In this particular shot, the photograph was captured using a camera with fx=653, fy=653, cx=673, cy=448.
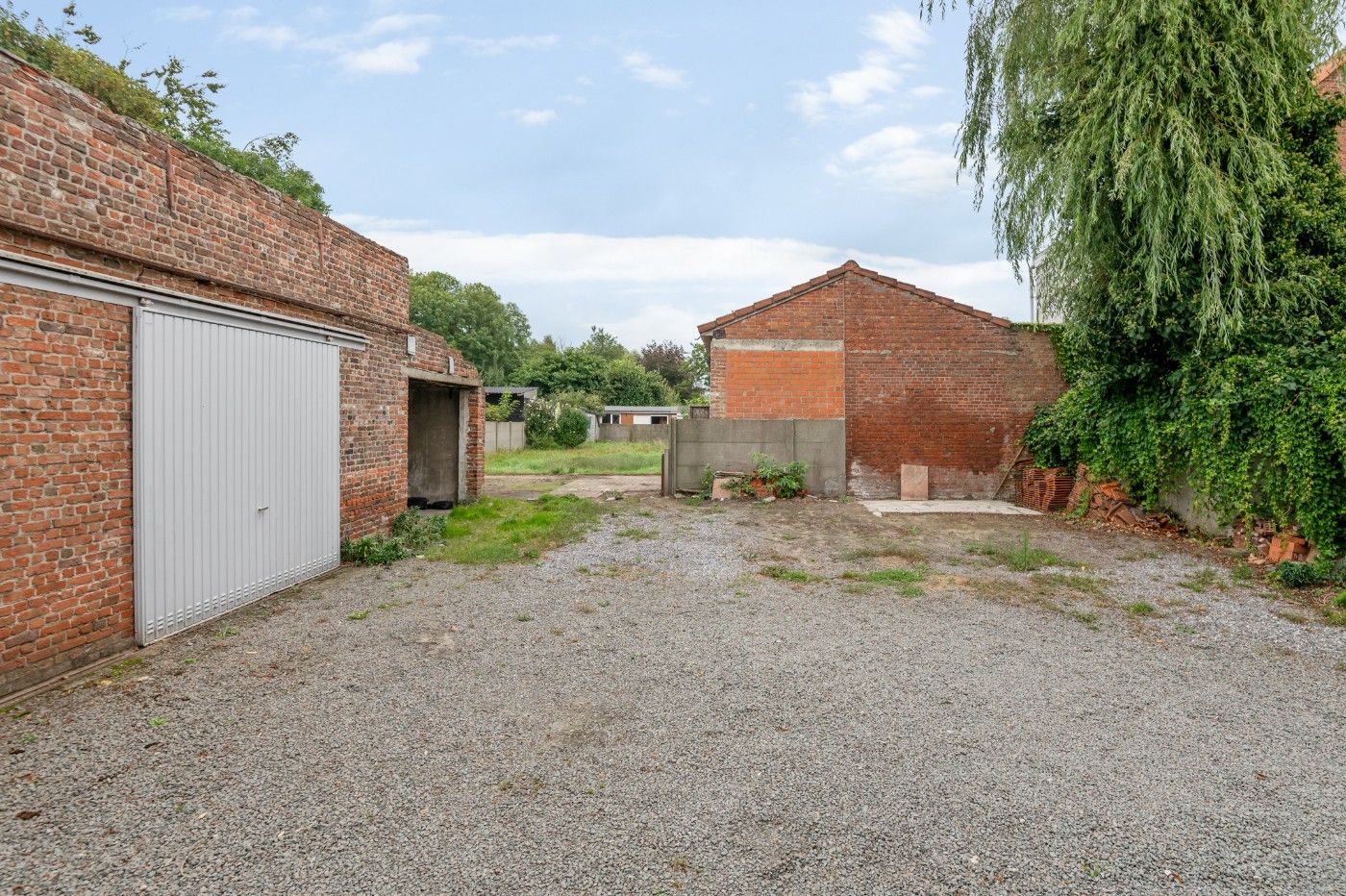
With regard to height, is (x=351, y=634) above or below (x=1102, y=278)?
below

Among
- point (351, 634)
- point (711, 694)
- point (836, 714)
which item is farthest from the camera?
point (351, 634)

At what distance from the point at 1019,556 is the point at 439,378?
8.11 m

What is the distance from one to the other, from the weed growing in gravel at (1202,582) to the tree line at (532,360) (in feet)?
127

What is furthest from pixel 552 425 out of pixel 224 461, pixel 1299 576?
pixel 1299 576

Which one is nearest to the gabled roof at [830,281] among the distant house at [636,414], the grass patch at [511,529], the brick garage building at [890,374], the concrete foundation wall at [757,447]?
the brick garage building at [890,374]

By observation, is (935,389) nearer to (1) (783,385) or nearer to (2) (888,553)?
(1) (783,385)

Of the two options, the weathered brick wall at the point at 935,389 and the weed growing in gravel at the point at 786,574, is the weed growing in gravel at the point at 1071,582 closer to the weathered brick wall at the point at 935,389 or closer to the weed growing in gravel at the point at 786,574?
the weed growing in gravel at the point at 786,574

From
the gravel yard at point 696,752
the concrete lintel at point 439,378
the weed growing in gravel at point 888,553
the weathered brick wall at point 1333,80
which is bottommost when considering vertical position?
the gravel yard at point 696,752

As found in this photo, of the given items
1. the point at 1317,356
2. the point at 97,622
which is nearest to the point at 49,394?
the point at 97,622

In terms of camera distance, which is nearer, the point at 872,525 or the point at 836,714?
the point at 836,714

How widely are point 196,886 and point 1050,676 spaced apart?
439cm

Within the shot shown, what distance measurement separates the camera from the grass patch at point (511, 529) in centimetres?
753

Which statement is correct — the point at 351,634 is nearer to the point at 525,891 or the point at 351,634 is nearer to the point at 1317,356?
the point at 525,891

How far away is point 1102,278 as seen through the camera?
361 inches
